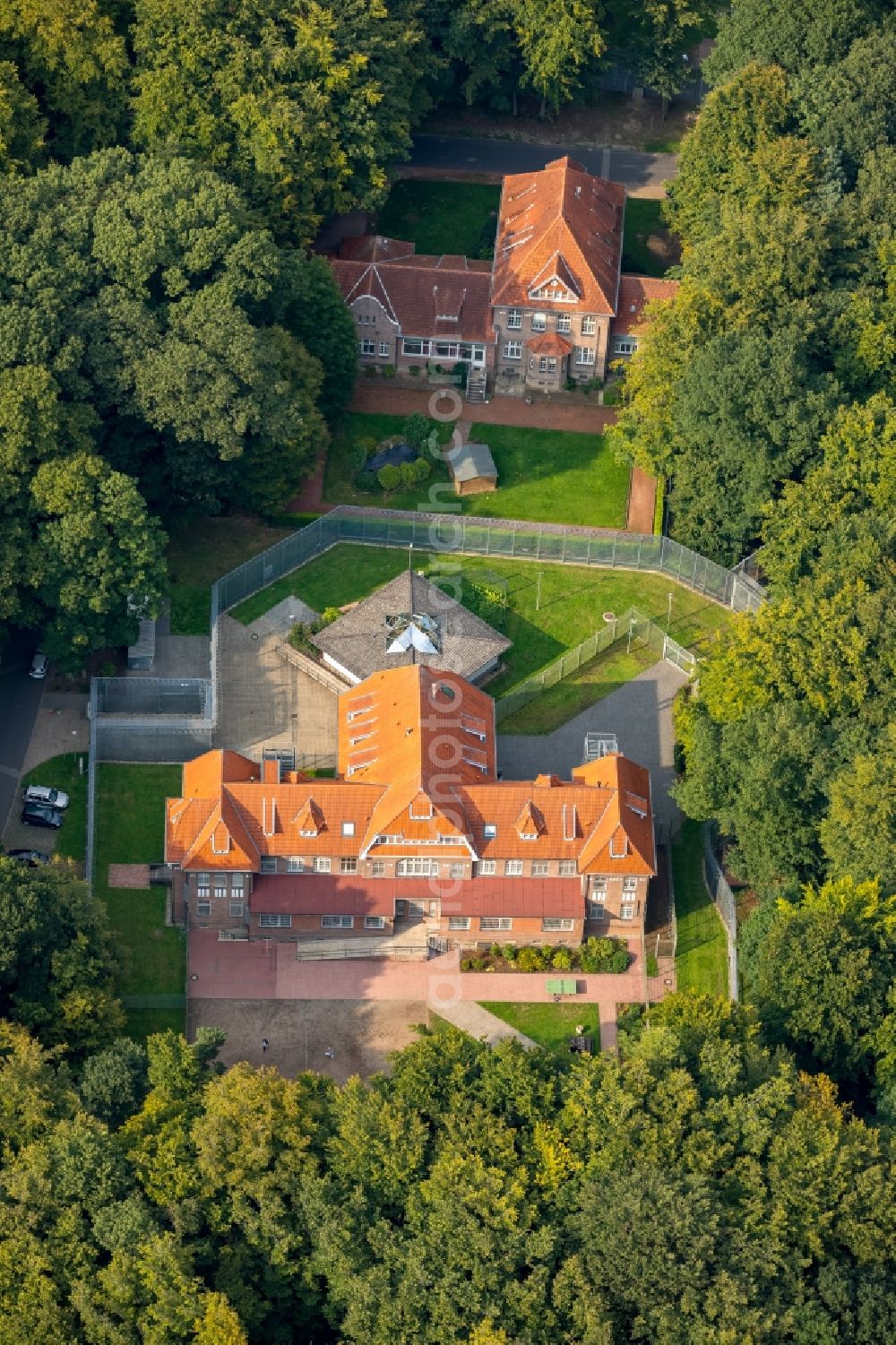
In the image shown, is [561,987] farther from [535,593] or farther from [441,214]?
[441,214]

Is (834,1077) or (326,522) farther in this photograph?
(326,522)

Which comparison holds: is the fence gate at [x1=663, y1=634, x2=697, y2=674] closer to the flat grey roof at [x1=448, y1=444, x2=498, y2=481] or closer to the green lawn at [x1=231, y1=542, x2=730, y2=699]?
the green lawn at [x1=231, y1=542, x2=730, y2=699]

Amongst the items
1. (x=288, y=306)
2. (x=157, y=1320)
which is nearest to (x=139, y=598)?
(x=288, y=306)

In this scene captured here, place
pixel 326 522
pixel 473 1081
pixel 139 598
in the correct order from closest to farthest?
1. pixel 473 1081
2. pixel 139 598
3. pixel 326 522

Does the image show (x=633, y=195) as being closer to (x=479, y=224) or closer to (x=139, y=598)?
(x=479, y=224)

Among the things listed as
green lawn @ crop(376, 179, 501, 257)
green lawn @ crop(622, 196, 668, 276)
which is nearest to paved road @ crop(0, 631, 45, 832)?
green lawn @ crop(376, 179, 501, 257)

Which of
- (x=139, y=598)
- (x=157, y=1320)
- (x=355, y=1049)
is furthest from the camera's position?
(x=139, y=598)
